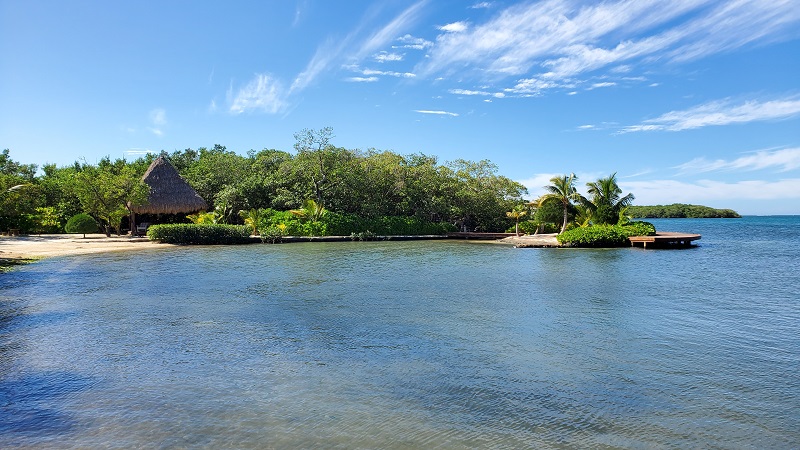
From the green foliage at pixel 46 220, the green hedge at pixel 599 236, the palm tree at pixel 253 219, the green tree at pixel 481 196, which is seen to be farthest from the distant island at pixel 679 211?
the green foliage at pixel 46 220

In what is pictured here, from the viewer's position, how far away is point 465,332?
30.7 ft

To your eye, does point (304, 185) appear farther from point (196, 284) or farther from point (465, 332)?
point (465, 332)

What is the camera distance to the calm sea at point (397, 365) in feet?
16.9

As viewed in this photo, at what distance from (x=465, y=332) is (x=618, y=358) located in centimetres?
276

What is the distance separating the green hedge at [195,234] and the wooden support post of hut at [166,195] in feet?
14.1

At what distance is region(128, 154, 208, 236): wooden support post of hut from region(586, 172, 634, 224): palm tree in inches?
1171

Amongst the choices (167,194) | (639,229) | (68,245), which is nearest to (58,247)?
(68,245)

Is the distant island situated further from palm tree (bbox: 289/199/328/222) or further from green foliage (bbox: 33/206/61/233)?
green foliage (bbox: 33/206/61/233)

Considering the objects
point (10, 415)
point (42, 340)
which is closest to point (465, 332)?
point (10, 415)

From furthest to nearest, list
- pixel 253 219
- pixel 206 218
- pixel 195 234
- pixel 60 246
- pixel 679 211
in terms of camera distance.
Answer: pixel 679 211 < pixel 253 219 < pixel 206 218 < pixel 195 234 < pixel 60 246

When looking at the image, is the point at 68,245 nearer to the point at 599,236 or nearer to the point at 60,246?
the point at 60,246

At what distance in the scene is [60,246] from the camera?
87.2ft

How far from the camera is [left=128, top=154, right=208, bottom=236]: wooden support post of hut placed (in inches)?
1393

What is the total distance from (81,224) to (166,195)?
5761mm
